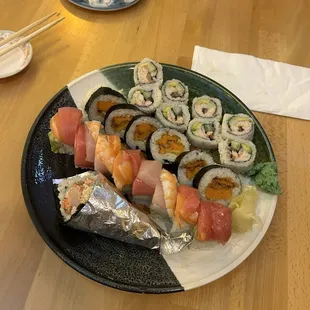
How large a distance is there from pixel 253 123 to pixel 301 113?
32cm

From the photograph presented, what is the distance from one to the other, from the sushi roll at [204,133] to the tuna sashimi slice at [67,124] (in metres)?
0.45

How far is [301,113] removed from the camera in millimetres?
1777

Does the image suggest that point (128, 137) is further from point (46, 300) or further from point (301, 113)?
point (301, 113)

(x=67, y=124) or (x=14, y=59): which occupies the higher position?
(x=14, y=59)

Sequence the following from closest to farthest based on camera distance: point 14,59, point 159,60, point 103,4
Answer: point 14,59
point 159,60
point 103,4

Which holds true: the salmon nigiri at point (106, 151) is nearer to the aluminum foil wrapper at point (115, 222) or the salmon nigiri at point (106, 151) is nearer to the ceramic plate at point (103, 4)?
the aluminum foil wrapper at point (115, 222)

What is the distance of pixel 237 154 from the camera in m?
1.53

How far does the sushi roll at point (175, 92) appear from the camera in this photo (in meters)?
1.69

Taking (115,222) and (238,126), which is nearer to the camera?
(115,222)

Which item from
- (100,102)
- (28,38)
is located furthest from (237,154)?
(28,38)

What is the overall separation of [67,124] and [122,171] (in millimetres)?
296

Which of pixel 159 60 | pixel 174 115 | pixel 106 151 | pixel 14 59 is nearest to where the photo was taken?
pixel 106 151

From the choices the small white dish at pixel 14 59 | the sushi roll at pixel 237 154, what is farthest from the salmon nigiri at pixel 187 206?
the small white dish at pixel 14 59

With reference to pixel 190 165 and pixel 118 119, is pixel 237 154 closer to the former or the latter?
pixel 190 165
